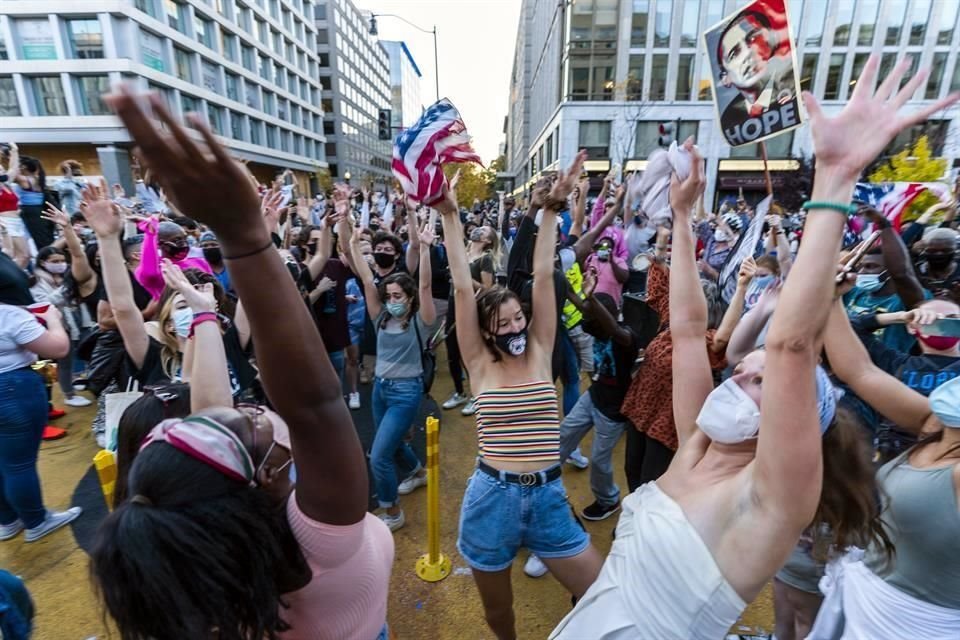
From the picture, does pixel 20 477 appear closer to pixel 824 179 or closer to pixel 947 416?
pixel 824 179

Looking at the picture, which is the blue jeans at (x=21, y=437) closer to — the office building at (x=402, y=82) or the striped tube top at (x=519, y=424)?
the striped tube top at (x=519, y=424)

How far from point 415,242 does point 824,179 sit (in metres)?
4.75

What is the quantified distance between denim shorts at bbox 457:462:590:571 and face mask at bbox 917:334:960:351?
93.9 inches

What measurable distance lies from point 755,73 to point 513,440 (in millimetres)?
3158

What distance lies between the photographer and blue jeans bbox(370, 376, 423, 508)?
12.1ft

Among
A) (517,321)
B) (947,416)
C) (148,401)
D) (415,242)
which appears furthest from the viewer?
(415,242)

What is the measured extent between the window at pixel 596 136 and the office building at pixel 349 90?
2743cm

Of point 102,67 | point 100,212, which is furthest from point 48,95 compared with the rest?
point 100,212

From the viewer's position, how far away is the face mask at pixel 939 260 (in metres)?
3.62

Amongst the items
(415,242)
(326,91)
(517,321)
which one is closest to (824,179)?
(517,321)

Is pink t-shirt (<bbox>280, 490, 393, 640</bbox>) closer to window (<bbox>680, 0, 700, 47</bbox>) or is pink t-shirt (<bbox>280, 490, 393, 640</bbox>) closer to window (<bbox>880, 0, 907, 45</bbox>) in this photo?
window (<bbox>680, 0, 700, 47</bbox>)

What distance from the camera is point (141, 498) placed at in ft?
3.36

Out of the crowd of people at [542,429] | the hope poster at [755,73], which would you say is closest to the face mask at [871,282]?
the crowd of people at [542,429]

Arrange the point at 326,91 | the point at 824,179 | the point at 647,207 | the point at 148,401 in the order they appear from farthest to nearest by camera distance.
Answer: the point at 326,91, the point at 647,207, the point at 148,401, the point at 824,179
